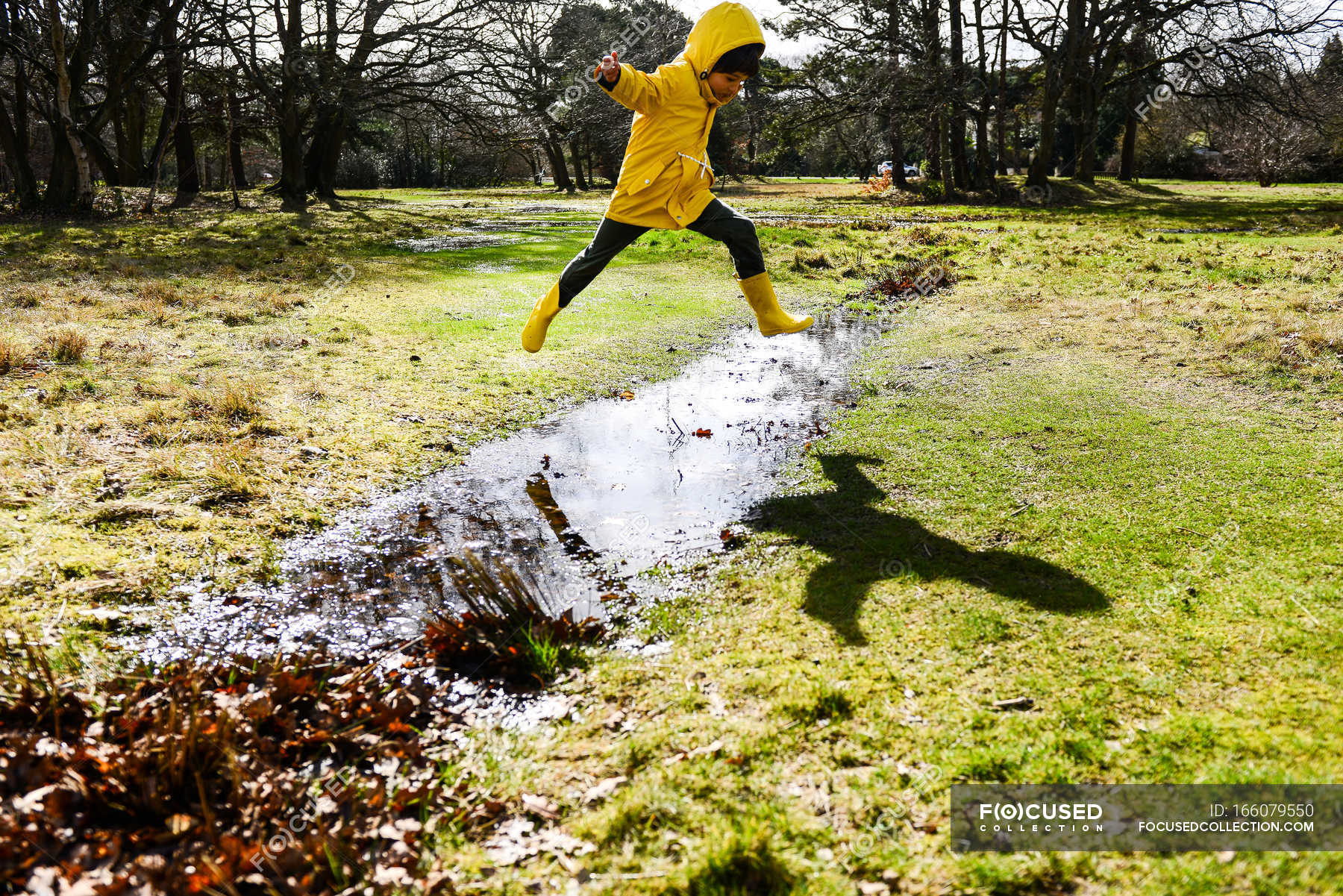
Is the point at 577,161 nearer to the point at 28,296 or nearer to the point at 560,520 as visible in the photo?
the point at 28,296

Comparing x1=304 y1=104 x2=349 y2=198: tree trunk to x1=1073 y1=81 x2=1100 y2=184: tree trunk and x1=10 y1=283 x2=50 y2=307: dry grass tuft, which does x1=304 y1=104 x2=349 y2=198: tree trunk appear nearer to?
x1=10 y1=283 x2=50 y2=307: dry grass tuft

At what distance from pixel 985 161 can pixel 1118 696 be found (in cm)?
2844

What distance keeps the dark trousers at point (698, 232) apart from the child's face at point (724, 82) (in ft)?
2.39

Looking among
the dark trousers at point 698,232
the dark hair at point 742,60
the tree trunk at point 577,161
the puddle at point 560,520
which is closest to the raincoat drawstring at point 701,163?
the dark trousers at point 698,232

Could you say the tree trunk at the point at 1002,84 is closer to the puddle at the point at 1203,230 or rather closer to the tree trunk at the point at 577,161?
the puddle at the point at 1203,230

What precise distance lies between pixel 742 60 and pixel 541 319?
7.59 feet

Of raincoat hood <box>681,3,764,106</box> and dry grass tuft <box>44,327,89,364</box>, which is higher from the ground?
raincoat hood <box>681,3,764,106</box>

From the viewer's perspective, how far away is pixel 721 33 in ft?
17.0

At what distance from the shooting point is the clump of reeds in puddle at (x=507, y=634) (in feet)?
10.2

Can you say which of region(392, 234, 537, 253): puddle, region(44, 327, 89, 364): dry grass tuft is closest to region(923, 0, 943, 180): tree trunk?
region(392, 234, 537, 253): puddle

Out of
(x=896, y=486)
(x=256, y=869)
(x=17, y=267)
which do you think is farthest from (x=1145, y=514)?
(x=17, y=267)

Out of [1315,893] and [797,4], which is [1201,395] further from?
[797,4]

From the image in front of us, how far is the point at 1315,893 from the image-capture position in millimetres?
1969

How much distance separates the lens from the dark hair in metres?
5.19
